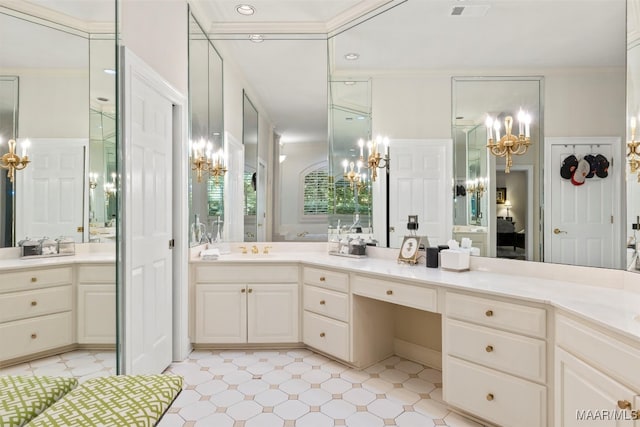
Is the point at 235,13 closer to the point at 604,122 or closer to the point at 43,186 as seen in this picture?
the point at 43,186

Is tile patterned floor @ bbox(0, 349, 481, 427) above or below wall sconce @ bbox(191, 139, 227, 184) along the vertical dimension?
below

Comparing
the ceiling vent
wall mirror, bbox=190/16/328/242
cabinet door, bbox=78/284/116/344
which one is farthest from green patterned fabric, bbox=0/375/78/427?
the ceiling vent

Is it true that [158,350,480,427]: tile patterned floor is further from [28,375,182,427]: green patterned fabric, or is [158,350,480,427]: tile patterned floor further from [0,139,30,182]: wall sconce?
[0,139,30,182]: wall sconce

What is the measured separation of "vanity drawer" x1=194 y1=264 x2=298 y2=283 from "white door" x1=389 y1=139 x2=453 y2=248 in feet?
A: 3.22

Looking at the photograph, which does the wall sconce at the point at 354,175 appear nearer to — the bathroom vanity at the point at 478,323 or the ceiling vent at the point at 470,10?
the bathroom vanity at the point at 478,323

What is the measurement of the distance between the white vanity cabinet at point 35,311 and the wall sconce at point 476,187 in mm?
2540

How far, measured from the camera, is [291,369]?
2.78 meters

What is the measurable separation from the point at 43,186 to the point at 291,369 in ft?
7.05

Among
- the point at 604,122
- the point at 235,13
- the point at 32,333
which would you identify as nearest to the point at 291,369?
the point at 32,333

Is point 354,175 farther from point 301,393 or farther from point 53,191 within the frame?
point 53,191

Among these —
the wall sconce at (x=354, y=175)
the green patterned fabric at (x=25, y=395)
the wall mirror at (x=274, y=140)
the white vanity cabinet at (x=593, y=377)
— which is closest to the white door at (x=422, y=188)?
the wall sconce at (x=354, y=175)

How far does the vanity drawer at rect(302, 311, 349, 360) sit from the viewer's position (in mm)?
2764

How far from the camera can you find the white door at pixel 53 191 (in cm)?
127

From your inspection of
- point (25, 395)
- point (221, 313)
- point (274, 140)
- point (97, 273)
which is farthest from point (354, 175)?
point (25, 395)
